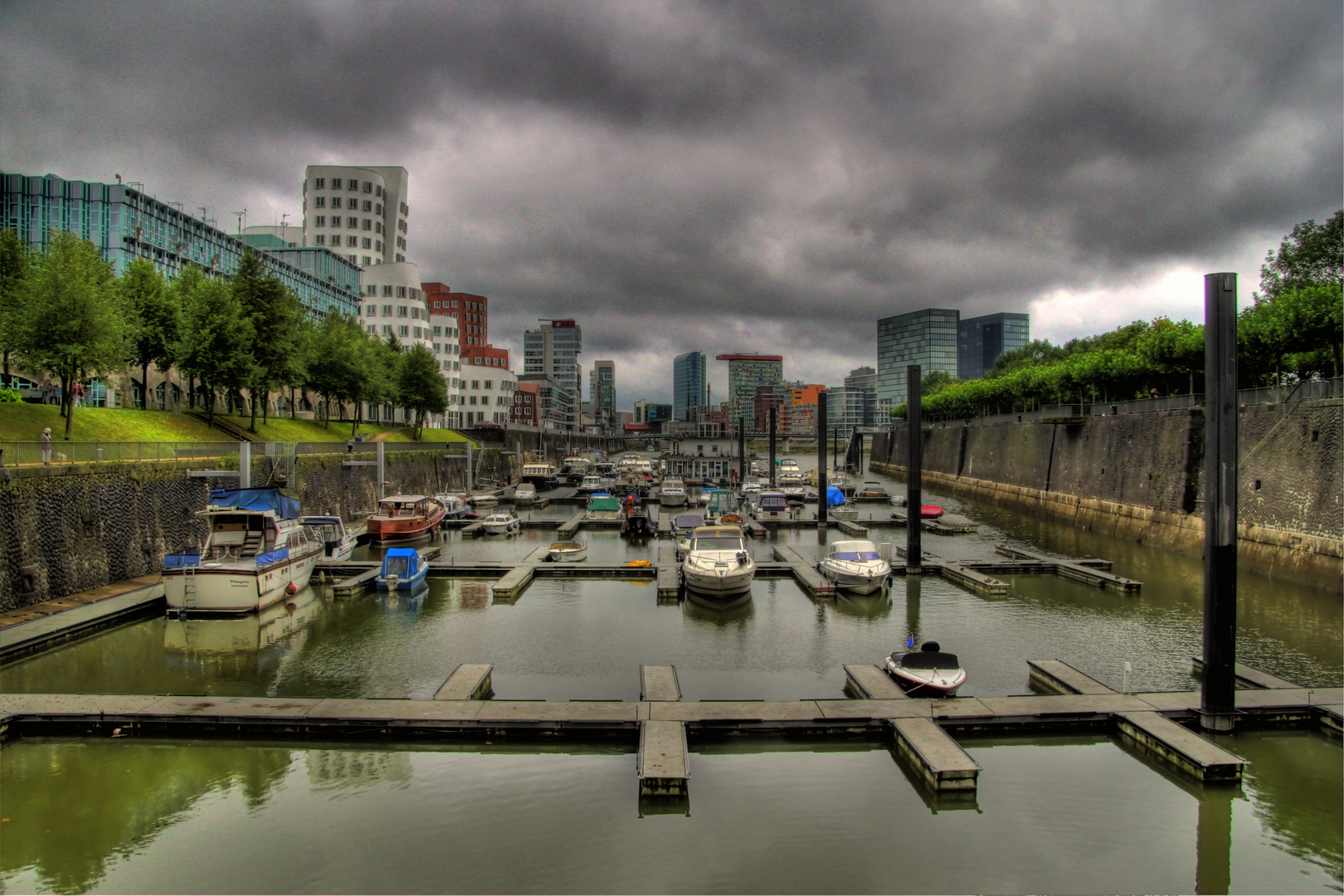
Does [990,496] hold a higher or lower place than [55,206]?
lower

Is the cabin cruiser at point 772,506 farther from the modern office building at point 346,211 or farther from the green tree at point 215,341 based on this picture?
the modern office building at point 346,211

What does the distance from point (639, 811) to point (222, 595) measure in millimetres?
18405

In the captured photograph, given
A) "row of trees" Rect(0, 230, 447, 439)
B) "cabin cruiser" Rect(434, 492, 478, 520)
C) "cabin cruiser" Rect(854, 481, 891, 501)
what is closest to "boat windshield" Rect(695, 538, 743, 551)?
"cabin cruiser" Rect(434, 492, 478, 520)

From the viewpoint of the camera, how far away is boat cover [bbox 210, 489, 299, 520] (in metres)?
25.5

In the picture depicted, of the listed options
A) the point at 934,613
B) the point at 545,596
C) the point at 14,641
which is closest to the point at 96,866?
the point at 14,641

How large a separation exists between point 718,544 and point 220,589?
17541 millimetres

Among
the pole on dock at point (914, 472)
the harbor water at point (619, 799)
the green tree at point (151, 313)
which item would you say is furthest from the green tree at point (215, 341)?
the pole on dock at point (914, 472)

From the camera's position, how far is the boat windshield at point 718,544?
2848 cm

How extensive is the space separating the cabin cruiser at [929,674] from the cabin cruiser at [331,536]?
2581 centimetres

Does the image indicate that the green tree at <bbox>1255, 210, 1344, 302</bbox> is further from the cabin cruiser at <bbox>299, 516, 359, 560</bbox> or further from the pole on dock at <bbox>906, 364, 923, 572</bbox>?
the cabin cruiser at <bbox>299, 516, 359, 560</bbox>

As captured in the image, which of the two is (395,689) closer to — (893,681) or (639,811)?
(639,811)

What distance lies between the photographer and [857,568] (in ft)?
88.4

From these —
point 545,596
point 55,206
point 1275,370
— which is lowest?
point 545,596

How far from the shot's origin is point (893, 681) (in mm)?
16812
